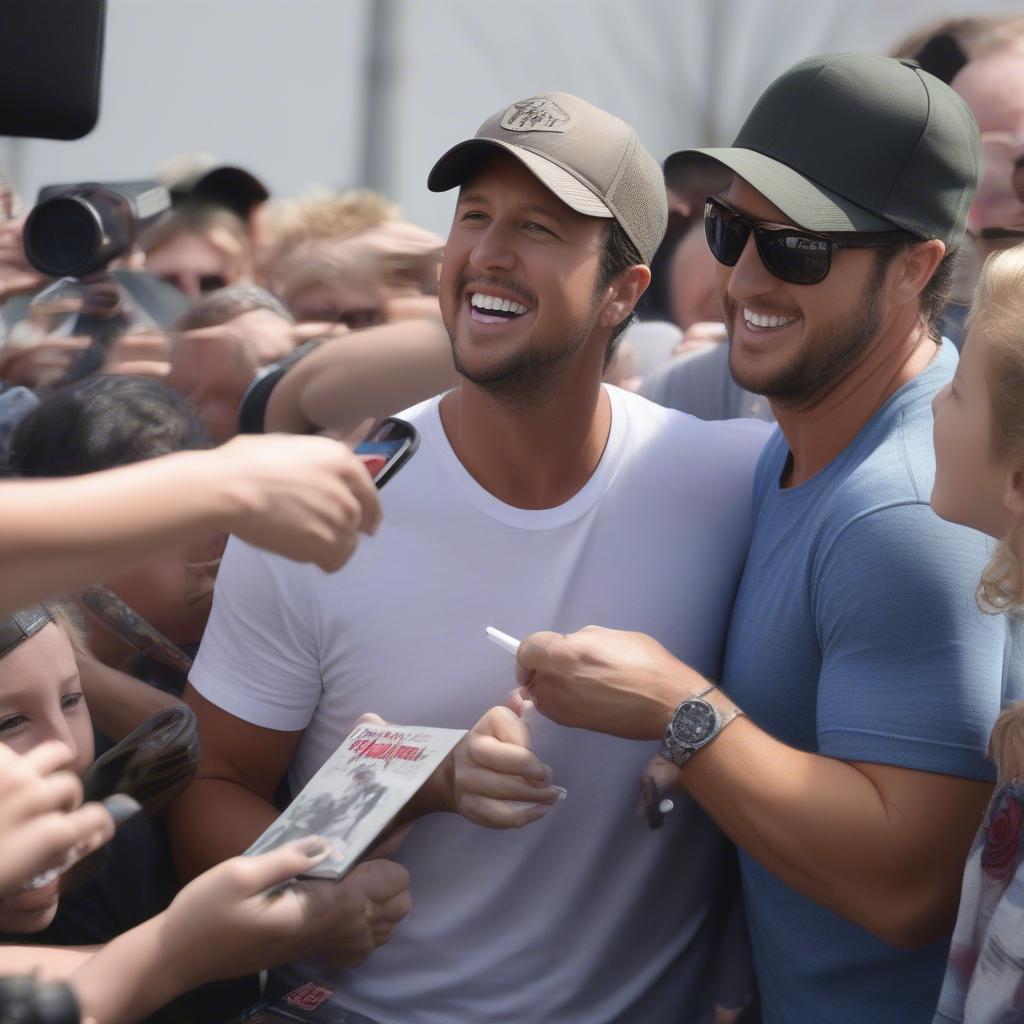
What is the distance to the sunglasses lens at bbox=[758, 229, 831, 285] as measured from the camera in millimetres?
2211

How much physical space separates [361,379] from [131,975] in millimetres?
1449

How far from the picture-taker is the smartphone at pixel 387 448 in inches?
78.5

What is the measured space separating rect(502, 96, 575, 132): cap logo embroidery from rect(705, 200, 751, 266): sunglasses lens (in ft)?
0.99

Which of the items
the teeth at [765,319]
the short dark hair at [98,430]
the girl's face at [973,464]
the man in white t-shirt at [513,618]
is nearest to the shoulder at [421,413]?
the man in white t-shirt at [513,618]

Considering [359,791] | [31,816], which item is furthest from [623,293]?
[31,816]

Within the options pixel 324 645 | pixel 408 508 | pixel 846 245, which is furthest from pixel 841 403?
pixel 324 645

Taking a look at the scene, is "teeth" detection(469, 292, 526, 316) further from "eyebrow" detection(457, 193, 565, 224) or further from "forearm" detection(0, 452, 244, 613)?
"forearm" detection(0, 452, 244, 613)

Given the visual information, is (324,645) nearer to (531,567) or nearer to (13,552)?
(531,567)

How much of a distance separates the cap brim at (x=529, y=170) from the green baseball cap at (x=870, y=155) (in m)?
0.24

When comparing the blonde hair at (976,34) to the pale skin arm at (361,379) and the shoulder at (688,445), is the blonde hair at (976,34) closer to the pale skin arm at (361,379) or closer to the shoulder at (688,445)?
the shoulder at (688,445)

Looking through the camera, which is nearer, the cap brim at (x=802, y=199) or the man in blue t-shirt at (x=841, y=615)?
the man in blue t-shirt at (x=841, y=615)

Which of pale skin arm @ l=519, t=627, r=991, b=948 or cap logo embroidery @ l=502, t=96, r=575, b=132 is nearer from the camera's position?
pale skin arm @ l=519, t=627, r=991, b=948

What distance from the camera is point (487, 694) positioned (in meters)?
2.34

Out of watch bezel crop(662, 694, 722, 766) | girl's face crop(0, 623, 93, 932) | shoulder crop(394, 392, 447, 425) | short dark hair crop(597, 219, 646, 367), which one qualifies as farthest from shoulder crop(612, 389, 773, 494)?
girl's face crop(0, 623, 93, 932)
